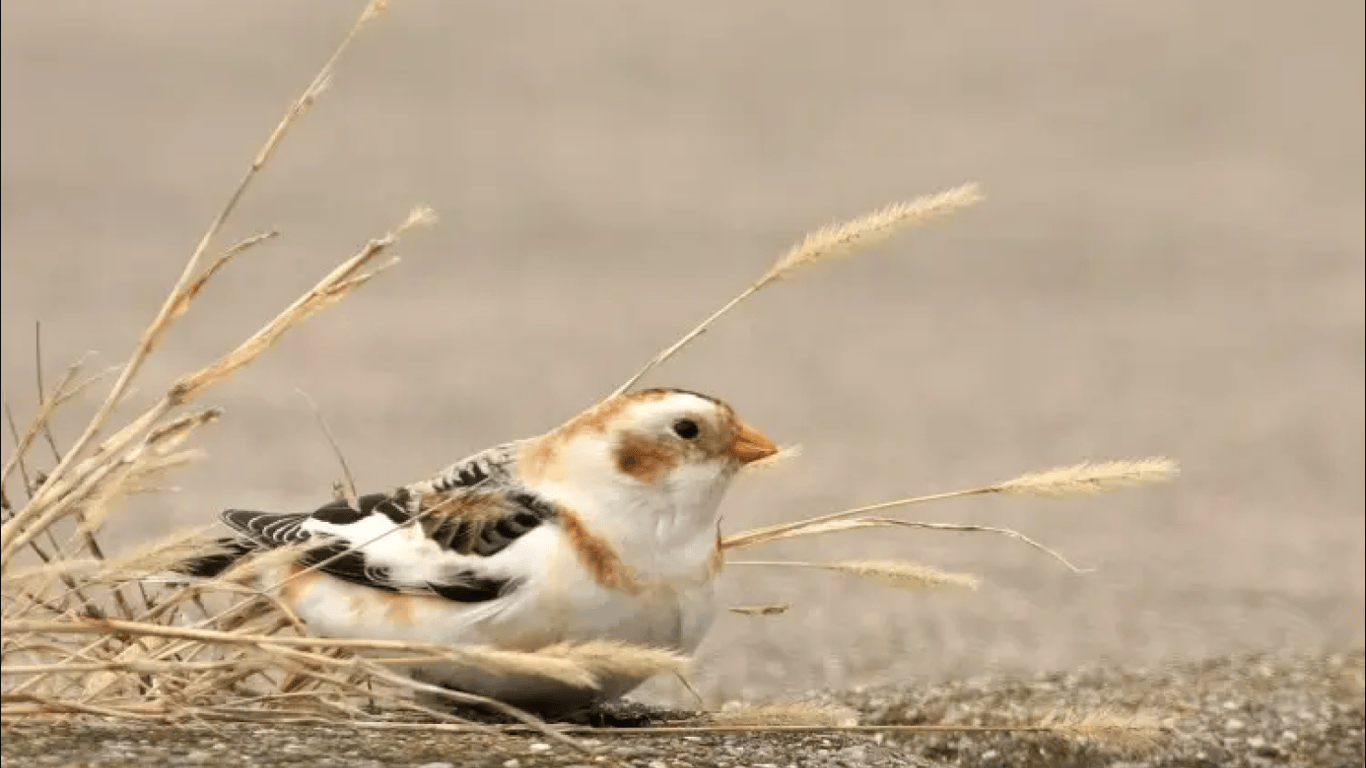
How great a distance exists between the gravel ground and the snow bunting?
14 cm

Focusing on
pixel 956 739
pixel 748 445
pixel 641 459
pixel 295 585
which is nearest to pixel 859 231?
pixel 748 445

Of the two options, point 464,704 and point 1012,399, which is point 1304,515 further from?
point 464,704

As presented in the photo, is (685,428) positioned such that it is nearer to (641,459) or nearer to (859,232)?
(641,459)

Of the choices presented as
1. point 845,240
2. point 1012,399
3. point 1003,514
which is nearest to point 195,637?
point 845,240

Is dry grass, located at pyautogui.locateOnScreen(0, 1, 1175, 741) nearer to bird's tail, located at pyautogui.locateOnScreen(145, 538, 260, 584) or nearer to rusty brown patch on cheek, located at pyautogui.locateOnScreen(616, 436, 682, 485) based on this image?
bird's tail, located at pyautogui.locateOnScreen(145, 538, 260, 584)

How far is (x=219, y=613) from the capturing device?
362cm

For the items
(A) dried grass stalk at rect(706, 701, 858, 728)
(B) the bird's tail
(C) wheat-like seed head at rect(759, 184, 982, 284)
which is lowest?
(A) dried grass stalk at rect(706, 701, 858, 728)

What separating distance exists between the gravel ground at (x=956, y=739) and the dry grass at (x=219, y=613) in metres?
0.04

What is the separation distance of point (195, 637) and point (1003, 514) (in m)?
4.71

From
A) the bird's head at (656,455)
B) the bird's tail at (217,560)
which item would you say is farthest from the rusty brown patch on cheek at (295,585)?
the bird's head at (656,455)

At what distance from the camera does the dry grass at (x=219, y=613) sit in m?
3.22

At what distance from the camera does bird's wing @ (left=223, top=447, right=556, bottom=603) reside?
3494 millimetres

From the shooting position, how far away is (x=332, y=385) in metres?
8.79

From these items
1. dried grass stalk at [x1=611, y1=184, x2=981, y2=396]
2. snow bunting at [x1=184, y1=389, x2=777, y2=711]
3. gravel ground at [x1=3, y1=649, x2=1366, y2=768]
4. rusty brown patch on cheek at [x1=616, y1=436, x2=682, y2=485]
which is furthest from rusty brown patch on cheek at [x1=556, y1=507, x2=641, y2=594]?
dried grass stalk at [x1=611, y1=184, x2=981, y2=396]
